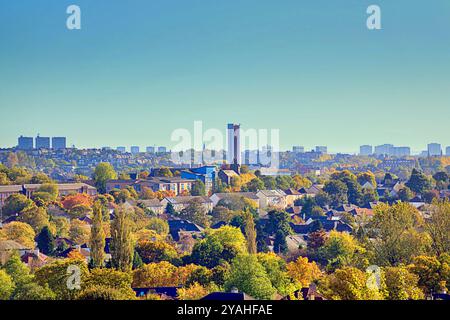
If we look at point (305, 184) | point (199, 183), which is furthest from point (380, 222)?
point (305, 184)

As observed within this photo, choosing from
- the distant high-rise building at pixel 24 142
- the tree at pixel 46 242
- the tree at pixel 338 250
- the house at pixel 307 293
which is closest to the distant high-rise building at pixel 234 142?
the tree at pixel 46 242

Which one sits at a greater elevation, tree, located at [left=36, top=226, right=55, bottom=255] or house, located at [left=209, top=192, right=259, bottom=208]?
house, located at [left=209, top=192, right=259, bottom=208]

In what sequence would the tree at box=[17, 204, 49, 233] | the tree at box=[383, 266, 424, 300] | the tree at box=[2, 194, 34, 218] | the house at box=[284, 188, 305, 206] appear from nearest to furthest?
the tree at box=[383, 266, 424, 300], the tree at box=[17, 204, 49, 233], the tree at box=[2, 194, 34, 218], the house at box=[284, 188, 305, 206]

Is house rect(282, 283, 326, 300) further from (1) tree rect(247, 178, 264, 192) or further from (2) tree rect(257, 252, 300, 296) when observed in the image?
(1) tree rect(247, 178, 264, 192)

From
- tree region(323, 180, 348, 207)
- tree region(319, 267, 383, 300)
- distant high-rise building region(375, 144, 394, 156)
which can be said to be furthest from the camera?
distant high-rise building region(375, 144, 394, 156)

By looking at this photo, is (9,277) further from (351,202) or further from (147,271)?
(351,202)

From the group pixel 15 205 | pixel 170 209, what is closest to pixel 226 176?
pixel 170 209

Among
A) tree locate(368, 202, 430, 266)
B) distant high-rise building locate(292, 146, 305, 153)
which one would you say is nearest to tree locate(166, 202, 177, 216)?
tree locate(368, 202, 430, 266)
